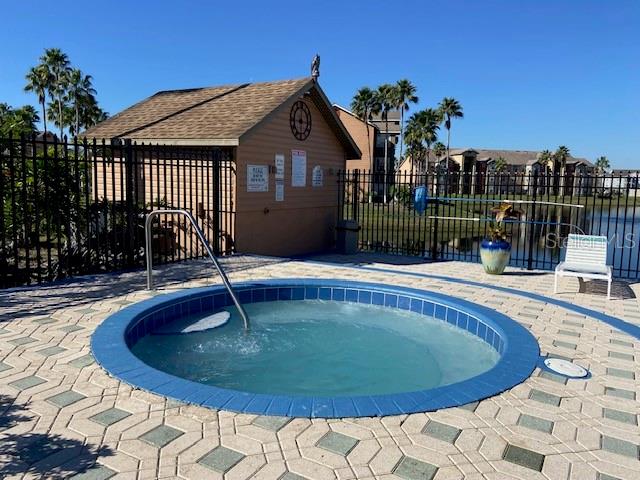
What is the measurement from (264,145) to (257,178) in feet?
2.65

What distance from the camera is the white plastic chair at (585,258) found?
801 cm

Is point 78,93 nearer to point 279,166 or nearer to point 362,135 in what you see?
point 362,135

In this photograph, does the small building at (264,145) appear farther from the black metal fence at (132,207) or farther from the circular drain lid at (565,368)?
the circular drain lid at (565,368)

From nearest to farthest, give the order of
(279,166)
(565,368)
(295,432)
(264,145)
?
(295,432)
(565,368)
(264,145)
(279,166)

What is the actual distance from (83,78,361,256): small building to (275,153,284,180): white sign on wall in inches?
1.0

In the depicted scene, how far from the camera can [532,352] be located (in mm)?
4969

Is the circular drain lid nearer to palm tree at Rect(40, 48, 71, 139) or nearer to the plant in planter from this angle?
the plant in planter

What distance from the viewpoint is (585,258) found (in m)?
8.56

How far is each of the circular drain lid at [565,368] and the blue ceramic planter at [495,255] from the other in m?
5.01

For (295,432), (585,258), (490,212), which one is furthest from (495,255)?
(490,212)

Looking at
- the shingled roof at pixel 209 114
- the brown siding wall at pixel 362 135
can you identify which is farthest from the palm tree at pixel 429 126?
the shingled roof at pixel 209 114

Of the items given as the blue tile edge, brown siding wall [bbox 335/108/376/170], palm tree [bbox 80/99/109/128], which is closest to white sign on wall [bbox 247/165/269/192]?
the blue tile edge

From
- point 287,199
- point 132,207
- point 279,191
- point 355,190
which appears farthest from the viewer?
point 355,190

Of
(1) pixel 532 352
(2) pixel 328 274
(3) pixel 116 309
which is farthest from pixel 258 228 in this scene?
(1) pixel 532 352
